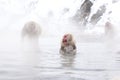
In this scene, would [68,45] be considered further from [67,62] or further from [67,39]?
[67,62]

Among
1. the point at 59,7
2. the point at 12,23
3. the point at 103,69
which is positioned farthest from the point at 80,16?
the point at 103,69

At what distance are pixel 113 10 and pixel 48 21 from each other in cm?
1019

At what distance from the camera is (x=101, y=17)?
1537 inches

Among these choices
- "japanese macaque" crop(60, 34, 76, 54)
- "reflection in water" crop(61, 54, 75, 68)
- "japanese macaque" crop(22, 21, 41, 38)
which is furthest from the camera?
"japanese macaque" crop(22, 21, 41, 38)

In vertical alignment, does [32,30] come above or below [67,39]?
above

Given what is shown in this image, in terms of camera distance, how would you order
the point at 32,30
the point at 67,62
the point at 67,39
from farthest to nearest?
1. the point at 32,30
2. the point at 67,39
3. the point at 67,62

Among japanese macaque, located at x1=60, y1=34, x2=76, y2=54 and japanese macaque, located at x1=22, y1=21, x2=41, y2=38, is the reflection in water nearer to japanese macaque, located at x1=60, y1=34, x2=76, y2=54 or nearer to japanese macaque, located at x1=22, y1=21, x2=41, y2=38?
japanese macaque, located at x1=60, y1=34, x2=76, y2=54

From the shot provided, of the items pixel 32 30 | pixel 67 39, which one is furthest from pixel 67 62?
Result: pixel 32 30

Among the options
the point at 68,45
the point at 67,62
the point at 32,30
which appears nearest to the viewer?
the point at 67,62

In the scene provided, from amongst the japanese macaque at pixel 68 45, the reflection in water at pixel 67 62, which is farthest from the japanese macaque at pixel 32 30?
the reflection in water at pixel 67 62

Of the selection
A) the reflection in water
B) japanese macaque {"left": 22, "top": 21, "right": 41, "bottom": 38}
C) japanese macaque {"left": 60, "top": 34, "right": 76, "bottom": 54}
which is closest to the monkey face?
japanese macaque {"left": 60, "top": 34, "right": 76, "bottom": 54}

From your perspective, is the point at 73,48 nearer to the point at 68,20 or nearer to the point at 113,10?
the point at 113,10

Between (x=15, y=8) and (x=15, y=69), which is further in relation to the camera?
(x=15, y=8)

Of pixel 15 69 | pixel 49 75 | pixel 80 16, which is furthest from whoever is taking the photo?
pixel 80 16
